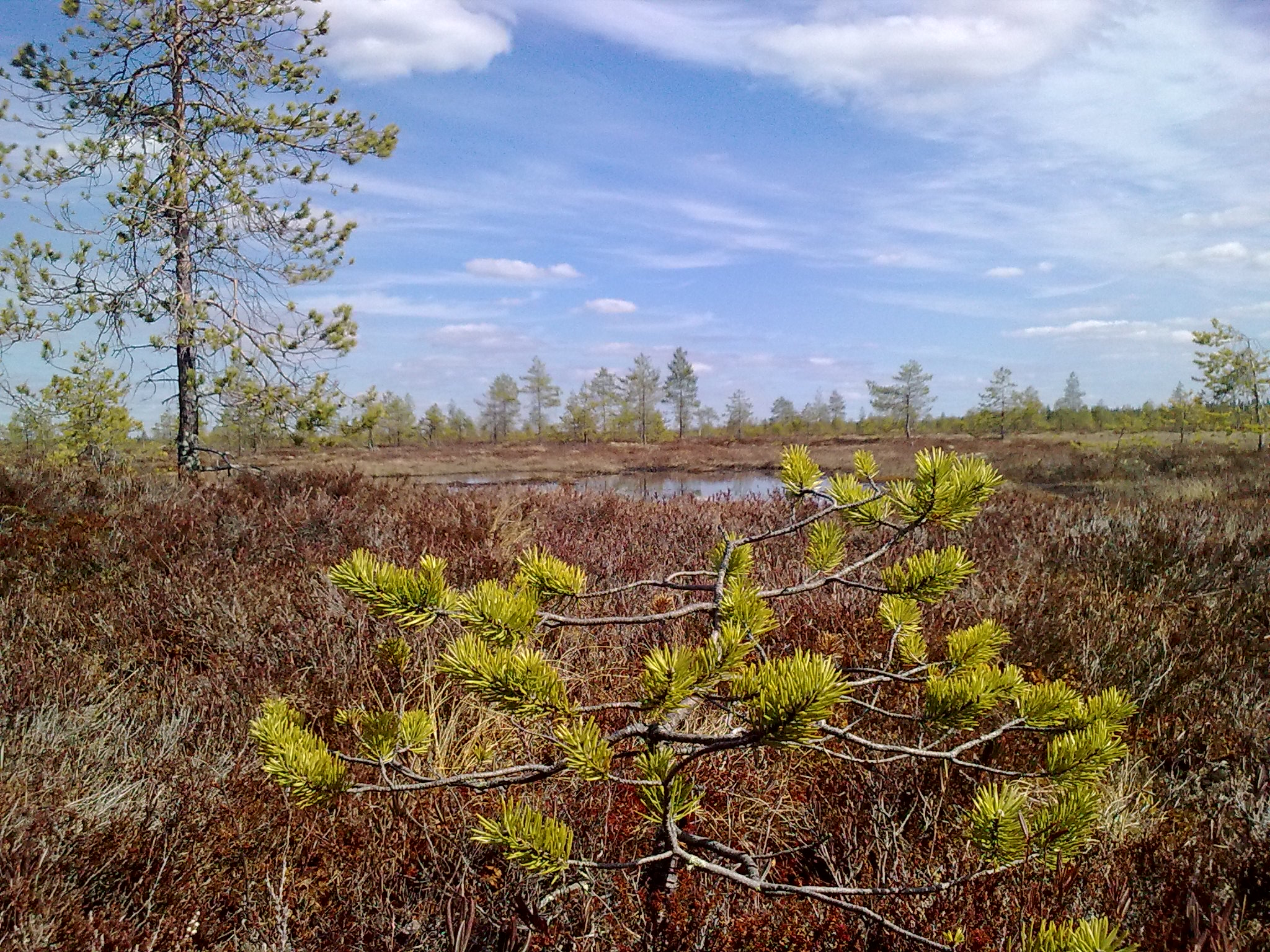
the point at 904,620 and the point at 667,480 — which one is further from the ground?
the point at 904,620

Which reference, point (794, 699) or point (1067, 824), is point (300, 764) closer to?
point (794, 699)

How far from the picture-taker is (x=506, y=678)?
4.32 ft

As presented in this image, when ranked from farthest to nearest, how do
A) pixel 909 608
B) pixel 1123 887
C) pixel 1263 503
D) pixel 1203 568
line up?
pixel 1263 503
pixel 1203 568
pixel 909 608
pixel 1123 887

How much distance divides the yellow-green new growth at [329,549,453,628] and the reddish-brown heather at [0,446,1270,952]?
1.97ft

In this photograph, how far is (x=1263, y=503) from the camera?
9.52m

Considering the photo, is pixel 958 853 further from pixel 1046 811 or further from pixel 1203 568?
pixel 1203 568

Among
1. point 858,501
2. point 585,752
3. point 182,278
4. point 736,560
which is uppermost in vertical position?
point 182,278

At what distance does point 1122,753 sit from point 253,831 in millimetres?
2286

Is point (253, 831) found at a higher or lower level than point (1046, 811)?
lower

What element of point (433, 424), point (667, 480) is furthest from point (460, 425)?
point (667, 480)

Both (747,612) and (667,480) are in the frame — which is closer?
(747,612)

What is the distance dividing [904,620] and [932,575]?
0.26m

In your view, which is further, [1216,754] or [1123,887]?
[1216,754]

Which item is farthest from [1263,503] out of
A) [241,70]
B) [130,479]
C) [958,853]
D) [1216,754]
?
[241,70]
